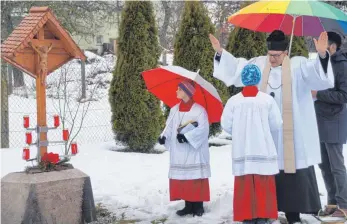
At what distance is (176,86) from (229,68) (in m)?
0.71

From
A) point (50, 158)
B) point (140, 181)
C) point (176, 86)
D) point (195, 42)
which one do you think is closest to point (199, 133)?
point (176, 86)

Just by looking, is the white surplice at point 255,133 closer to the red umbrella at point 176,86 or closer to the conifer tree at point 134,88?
the red umbrella at point 176,86

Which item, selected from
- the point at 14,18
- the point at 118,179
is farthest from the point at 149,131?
the point at 14,18

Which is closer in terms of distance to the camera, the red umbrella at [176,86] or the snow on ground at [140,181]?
the red umbrella at [176,86]

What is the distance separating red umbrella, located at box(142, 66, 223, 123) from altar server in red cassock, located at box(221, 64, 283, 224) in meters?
0.63

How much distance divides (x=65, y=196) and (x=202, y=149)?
1474 mm

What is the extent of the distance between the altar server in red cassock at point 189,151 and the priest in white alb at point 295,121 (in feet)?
2.53

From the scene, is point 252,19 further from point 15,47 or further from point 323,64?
point 15,47

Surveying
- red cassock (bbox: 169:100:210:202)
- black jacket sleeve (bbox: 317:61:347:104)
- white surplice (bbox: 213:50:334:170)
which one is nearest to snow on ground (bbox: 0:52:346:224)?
red cassock (bbox: 169:100:210:202)

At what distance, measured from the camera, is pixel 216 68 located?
5777 mm

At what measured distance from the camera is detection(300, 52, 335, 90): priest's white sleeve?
5.15 meters

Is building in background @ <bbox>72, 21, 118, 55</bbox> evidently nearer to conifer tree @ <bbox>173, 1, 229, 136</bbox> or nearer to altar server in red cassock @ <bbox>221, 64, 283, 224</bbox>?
conifer tree @ <bbox>173, 1, 229, 136</bbox>

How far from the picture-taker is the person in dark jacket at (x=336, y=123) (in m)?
5.57

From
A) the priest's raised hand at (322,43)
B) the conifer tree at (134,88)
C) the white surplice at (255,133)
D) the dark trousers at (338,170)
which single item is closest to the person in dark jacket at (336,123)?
the dark trousers at (338,170)
